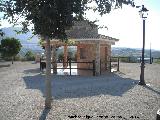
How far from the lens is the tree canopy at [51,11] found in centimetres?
1033

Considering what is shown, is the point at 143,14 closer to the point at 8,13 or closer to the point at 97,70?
the point at 97,70

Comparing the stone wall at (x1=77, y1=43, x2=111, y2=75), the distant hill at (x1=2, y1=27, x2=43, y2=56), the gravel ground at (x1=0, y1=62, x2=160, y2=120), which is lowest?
the gravel ground at (x1=0, y1=62, x2=160, y2=120)

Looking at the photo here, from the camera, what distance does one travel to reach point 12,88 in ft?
55.9

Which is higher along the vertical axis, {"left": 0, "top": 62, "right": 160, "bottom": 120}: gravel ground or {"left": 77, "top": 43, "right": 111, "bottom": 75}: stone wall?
{"left": 77, "top": 43, "right": 111, "bottom": 75}: stone wall

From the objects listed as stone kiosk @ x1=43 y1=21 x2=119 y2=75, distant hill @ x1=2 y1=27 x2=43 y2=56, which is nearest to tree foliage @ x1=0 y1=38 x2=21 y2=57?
distant hill @ x1=2 y1=27 x2=43 y2=56

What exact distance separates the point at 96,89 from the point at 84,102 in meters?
3.83

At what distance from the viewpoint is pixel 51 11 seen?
10266 millimetres

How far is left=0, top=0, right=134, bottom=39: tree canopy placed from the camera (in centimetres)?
1033

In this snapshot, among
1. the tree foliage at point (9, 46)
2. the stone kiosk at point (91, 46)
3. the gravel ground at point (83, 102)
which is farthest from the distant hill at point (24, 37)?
the stone kiosk at point (91, 46)

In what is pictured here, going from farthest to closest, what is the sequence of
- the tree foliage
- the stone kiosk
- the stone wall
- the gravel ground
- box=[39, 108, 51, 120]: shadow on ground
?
the tree foliage < the stone wall < the stone kiosk < the gravel ground < box=[39, 108, 51, 120]: shadow on ground

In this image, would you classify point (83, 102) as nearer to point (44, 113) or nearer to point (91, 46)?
point (44, 113)

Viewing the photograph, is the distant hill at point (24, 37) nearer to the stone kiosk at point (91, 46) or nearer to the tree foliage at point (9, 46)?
the tree foliage at point (9, 46)

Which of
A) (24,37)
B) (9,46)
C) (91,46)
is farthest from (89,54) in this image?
(9,46)

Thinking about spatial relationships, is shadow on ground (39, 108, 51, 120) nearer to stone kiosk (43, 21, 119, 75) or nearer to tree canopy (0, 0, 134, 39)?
tree canopy (0, 0, 134, 39)
